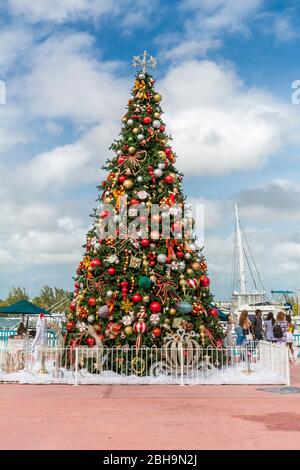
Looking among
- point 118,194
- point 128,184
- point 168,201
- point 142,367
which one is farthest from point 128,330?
point 128,184

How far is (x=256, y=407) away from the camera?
916 centimetres

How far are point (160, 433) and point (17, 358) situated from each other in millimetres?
7866

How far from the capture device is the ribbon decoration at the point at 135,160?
46.7 feet

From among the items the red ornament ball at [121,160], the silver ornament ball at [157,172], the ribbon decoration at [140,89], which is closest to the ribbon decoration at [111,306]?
the silver ornament ball at [157,172]

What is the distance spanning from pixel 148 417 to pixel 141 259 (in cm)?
582

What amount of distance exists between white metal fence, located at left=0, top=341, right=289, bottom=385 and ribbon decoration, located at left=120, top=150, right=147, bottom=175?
4968 mm

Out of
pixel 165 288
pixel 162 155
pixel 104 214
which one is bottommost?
pixel 165 288

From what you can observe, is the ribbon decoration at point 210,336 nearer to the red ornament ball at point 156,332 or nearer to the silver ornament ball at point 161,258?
the red ornament ball at point 156,332

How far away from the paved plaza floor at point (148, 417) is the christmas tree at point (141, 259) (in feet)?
5.86

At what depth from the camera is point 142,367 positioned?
41.6 feet

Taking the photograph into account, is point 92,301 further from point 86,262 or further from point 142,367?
point 142,367

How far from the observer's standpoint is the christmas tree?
1310 cm

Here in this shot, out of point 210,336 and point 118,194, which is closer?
point 210,336

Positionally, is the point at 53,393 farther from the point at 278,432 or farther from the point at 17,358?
the point at 278,432
